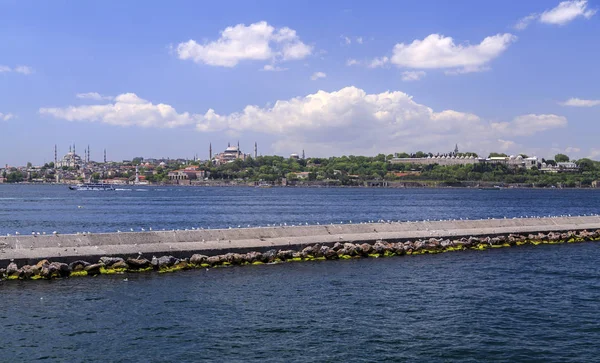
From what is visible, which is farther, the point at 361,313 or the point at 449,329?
the point at 361,313

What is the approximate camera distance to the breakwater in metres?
27.7

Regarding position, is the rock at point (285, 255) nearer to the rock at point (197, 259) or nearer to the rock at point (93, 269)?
the rock at point (197, 259)

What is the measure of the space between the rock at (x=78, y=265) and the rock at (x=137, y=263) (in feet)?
5.74

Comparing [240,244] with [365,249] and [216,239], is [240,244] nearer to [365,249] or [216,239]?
[216,239]

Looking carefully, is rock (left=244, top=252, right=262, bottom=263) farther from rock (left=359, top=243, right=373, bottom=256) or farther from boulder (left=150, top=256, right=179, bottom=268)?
rock (left=359, top=243, right=373, bottom=256)

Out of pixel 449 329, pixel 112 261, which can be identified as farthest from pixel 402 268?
pixel 112 261

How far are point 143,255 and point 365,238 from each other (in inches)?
518

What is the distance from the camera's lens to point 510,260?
35375mm

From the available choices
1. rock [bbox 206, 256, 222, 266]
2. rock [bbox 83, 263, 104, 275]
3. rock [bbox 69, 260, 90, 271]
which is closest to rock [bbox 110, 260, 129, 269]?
rock [bbox 83, 263, 104, 275]

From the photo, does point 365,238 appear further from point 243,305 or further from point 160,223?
point 160,223

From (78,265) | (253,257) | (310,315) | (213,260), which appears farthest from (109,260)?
(310,315)

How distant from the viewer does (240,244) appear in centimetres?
3284

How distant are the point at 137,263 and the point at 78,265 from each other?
2.45m

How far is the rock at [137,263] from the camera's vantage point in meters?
28.5
